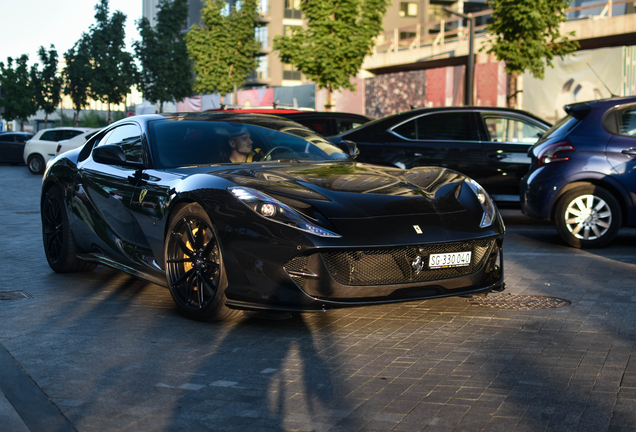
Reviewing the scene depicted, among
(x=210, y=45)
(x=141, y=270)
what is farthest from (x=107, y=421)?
(x=210, y=45)

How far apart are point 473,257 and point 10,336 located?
2.91 metres

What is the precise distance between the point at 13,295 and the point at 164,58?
4759 cm

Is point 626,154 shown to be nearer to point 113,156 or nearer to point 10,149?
point 113,156

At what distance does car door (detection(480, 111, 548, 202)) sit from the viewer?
415 inches

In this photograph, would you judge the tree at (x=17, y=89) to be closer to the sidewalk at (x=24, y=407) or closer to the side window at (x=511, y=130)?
the side window at (x=511, y=130)

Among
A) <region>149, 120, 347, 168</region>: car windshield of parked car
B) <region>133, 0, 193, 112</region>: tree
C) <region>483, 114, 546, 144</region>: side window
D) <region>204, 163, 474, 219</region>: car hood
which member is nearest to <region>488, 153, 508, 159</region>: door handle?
<region>483, 114, 546, 144</region>: side window

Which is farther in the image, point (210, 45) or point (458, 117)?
point (210, 45)

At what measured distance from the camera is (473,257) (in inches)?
194

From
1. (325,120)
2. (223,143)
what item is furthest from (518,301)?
(325,120)

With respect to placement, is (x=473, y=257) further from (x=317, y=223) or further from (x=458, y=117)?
(x=458, y=117)

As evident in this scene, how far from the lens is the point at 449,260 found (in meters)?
4.77

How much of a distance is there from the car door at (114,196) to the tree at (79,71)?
50002mm

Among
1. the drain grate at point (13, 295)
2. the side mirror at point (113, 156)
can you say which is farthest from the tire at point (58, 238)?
the side mirror at point (113, 156)

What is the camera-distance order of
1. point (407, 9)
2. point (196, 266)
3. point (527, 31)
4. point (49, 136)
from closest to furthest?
→ point (196, 266)
point (527, 31)
point (49, 136)
point (407, 9)
